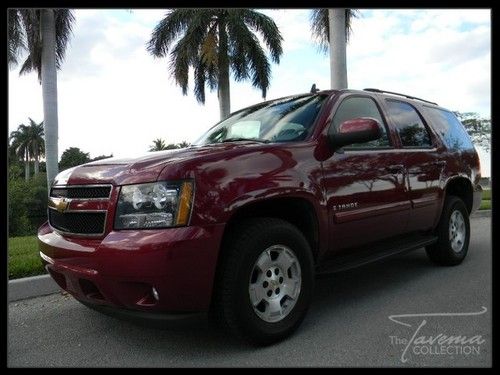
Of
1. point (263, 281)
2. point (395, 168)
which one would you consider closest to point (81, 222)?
point (263, 281)

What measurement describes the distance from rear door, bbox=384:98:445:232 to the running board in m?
0.17

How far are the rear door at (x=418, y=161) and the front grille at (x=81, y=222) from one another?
115 inches

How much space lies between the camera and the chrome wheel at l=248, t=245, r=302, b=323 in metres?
3.06

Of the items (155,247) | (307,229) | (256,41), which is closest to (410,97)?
(307,229)

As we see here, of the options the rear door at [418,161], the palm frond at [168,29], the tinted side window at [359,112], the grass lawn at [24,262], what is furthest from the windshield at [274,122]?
the palm frond at [168,29]

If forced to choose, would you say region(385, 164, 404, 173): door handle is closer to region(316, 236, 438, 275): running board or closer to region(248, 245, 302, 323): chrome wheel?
region(316, 236, 438, 275): running board

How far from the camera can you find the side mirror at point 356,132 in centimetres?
347

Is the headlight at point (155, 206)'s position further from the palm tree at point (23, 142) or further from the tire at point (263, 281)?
the palm tree at point (23, 142)

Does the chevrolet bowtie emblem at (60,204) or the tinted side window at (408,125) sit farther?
the tinted side window at (408,125)

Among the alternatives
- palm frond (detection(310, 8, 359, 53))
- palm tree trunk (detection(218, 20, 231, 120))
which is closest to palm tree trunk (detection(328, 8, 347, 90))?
palm frond (detection(310, 8, 359, 53))

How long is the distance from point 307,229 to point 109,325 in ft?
5.92

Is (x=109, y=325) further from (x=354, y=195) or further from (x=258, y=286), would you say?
(x=354, y=195)

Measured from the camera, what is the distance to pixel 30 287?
4.49m

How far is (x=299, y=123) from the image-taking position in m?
3.78
